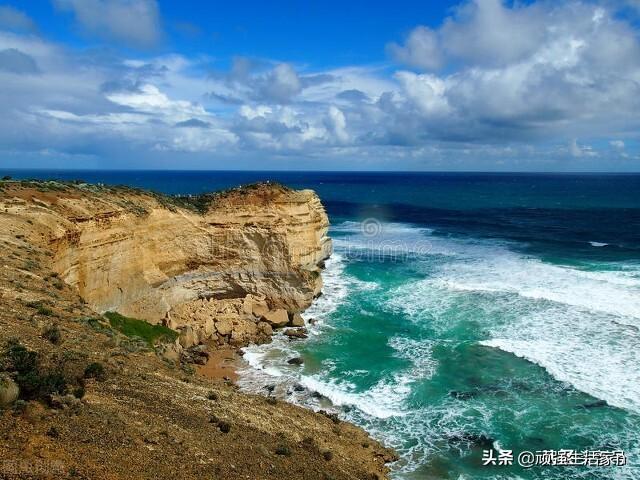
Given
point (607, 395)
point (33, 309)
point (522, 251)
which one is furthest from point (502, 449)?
point (522, 251)

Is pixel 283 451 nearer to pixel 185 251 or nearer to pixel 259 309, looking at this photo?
pixel 259 309

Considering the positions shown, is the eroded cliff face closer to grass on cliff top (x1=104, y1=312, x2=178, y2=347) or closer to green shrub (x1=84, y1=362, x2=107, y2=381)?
grass on cliff top (x1=104, y1=312, x2=178, y2=347)

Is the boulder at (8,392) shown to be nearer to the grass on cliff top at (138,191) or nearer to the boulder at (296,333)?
the grass on cliff top at (138,191)

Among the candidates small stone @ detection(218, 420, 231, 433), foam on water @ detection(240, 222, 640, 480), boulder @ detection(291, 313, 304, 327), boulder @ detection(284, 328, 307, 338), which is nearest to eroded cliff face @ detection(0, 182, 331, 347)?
boulder @ detection(291, 313, 304, 327)

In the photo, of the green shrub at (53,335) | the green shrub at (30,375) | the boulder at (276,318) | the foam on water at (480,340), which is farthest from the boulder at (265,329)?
the green shrub at (30,375)

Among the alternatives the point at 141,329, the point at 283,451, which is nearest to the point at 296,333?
the point at 141,329

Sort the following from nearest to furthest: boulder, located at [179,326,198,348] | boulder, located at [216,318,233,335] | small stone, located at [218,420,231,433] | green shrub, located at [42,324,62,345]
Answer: small stone, located at [218,420,231,433] → green shrub, located at [42,324,62,345] → boulder, located at [179,326,198,348] → boulder, located at [216,318,233,335]

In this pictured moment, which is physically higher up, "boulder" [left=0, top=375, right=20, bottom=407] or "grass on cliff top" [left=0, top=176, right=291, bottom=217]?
"grass on cliff top" [left=0, top=176, right=291, bottom=217]
